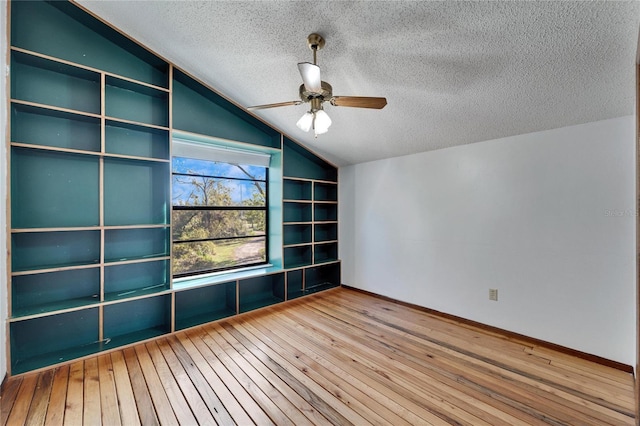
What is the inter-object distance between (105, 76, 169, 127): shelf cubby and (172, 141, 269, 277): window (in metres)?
0.36

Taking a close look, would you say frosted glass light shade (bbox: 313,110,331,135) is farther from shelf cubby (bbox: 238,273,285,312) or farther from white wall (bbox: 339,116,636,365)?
shelf cubby (bbox: 238,273,285,312)

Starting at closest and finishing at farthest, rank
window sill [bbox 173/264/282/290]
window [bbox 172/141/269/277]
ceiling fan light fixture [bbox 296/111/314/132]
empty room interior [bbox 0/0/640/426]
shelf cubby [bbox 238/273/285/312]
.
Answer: empty room interior [bbox 0/0/640/426]
ceiling fan light fixture [bbox 296/111/314/132]
window sill [bbox 173/264/282/290]
window [bbox 172/141/269/277]
shelf cubby [bbox 238/273/285/312]

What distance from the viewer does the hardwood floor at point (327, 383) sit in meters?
1.62

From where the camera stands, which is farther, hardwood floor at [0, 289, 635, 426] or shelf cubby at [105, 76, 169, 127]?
shelf cubby at [105, 76, 169, 127]

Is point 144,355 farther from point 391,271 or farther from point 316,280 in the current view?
point 391,271

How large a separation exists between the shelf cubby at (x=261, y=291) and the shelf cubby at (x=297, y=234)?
57cm

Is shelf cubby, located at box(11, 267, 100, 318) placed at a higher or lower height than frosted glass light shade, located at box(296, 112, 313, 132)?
lower

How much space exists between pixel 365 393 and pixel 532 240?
Answer: 2088mm

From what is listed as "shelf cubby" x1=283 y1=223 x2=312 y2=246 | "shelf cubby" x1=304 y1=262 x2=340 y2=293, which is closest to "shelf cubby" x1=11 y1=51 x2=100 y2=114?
"shelf cubby" x1=283 y1=223 x2=312 y2=246

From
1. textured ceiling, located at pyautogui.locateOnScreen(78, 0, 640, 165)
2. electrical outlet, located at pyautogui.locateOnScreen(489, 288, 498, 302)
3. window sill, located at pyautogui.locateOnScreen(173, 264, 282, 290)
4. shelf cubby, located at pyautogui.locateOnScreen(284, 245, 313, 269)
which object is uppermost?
textured ceiling, located at pyautogui.locateOnScreen(78, 0, 640, 165)

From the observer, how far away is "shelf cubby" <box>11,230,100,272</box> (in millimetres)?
2160

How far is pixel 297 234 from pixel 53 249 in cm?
268

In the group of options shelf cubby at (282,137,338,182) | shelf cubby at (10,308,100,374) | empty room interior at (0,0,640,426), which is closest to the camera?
empty room interior at (0,0,640,426)

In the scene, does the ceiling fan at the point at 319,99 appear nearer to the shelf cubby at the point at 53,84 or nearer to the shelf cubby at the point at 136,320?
the shelf cubby at the point at 53,84
